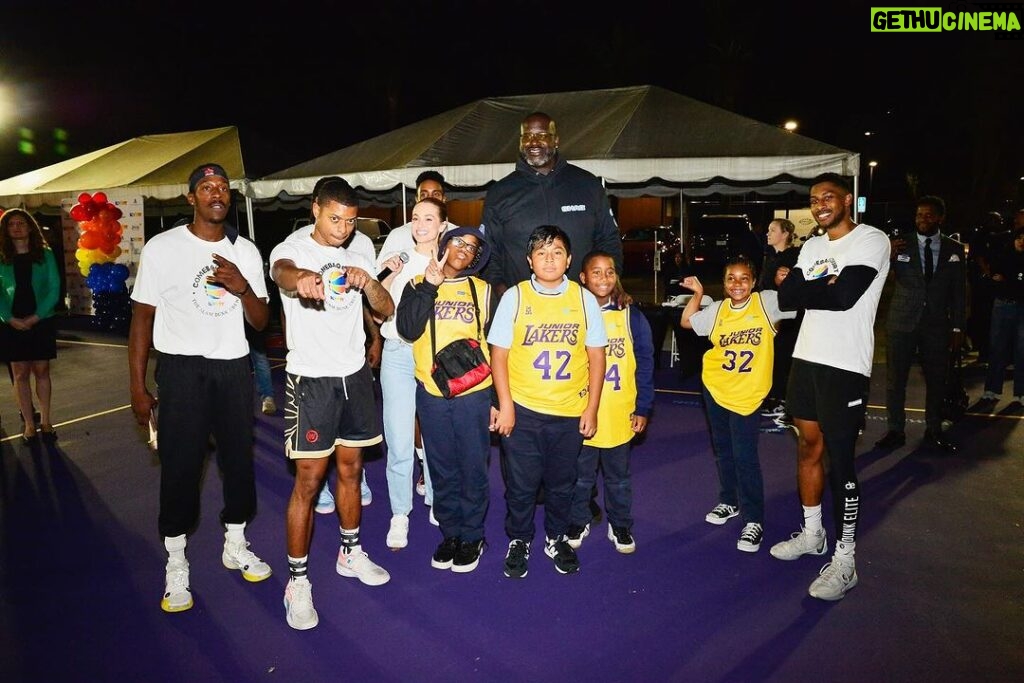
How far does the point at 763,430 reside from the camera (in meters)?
6.37

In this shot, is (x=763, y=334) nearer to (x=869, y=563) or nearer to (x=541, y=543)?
(x=869, y=563)

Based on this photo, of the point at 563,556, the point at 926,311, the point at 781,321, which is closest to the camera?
the point at 563,556

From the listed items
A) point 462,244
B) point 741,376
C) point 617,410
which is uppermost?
point 462,244

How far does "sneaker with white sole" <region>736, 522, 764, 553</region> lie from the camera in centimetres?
398

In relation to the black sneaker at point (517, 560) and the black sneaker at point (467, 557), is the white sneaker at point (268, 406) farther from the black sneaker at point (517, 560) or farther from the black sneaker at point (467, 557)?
the black sneaker at point (517, 560)

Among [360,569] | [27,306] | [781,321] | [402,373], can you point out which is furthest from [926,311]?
[27,306]

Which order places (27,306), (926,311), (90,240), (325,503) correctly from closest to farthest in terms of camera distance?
(325,503), (926,311), (27,306), (90,240)

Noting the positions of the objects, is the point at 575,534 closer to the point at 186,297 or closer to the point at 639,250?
the point at 186,297

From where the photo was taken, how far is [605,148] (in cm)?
904

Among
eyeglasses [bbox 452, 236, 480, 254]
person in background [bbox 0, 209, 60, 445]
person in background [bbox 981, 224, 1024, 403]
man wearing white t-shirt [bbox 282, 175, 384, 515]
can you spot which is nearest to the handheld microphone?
man wearing white t-shirt [bbox 282, 175, 384, 515]

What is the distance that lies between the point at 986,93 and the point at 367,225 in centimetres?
2893

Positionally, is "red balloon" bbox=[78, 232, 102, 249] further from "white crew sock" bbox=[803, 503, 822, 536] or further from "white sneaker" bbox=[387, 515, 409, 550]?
"white crew sock" bbox=[803, 503, 822, 536]

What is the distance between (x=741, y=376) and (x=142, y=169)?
15.2m

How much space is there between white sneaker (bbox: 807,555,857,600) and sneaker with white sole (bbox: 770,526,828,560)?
13.7 inches
